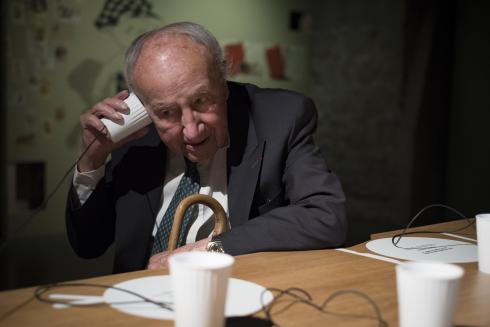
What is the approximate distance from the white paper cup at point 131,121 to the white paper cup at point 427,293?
3.96 feet

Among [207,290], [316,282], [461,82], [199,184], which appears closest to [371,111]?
[461,82]

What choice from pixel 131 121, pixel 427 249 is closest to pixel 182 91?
pixel 131 121

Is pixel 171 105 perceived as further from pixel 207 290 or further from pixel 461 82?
pixel 461 82

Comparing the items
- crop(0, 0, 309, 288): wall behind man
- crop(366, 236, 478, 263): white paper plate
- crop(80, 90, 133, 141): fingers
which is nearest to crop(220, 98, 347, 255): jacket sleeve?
crop(366, 236, 478, 263): white paper plate

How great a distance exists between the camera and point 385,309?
1.10 metres

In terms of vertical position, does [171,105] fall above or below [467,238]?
above

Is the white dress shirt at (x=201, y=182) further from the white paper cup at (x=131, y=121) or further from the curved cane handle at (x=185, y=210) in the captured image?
the curved cane handle at (x=185, y=210)

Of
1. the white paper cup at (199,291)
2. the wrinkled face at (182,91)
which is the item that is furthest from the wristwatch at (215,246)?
the white paper cup at (199,291)

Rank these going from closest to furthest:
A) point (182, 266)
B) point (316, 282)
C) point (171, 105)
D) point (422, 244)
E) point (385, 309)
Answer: point (182, 266) → point (385, 309) → point (316, 282) → point (422, 244) → point (171, 105)

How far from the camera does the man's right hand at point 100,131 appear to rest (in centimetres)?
195

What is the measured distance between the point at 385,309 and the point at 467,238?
2.44ft

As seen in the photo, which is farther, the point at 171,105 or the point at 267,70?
the point at 267,70

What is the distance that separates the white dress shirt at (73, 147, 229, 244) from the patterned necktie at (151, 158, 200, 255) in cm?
2

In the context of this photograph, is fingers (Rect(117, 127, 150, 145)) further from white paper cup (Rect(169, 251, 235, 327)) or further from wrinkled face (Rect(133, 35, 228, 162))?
white paper cup (Rect(169, 251, 235, 327))
